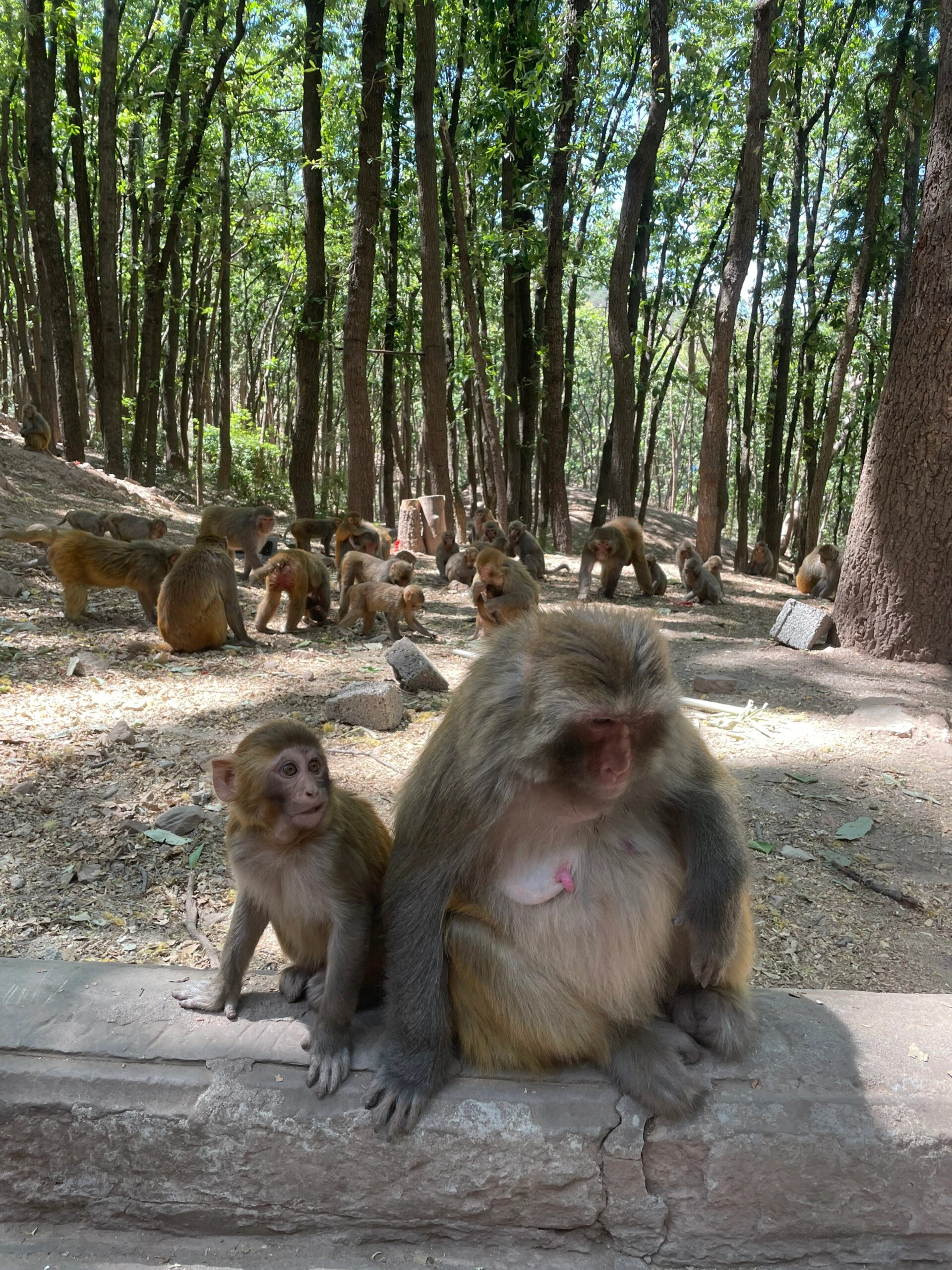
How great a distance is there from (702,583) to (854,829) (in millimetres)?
8637

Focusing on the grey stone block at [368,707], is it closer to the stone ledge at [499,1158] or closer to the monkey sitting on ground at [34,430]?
the stone ledge at [499,1158]

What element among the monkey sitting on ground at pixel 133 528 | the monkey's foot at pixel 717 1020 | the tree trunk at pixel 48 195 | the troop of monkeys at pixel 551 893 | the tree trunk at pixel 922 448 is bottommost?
the monkey's foot at pixel 717 1020

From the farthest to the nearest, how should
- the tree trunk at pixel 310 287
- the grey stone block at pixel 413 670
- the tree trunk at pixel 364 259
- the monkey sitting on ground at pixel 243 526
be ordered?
the tree trunk at pixel 310 287 < the tree trunk at pixel 364 259 < the monkey sitting on ground at pixel 243 526 < the grey stone block at pixel 413 670

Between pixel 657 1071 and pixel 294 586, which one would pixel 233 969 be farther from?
pixel 294 586

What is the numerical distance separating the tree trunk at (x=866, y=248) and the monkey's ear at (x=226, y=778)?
52.8 ft

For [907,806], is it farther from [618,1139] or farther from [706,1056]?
[618,1139]

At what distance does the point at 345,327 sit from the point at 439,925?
1155 centimetres

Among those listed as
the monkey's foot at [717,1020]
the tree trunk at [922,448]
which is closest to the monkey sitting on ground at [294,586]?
the tree trunk at [922,448]

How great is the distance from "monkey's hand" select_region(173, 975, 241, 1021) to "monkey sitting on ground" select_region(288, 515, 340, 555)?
1051cm

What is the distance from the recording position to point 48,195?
1368 centimetres

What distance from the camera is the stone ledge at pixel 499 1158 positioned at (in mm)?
2338

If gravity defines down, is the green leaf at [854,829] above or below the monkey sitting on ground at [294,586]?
below

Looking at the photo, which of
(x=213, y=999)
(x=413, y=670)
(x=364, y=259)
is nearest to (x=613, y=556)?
(x=364, y=259)

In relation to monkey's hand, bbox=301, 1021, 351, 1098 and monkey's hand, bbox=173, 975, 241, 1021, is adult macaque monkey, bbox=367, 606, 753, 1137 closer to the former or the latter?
monkey's hand, bbox=301, 1021, 351, 1098
